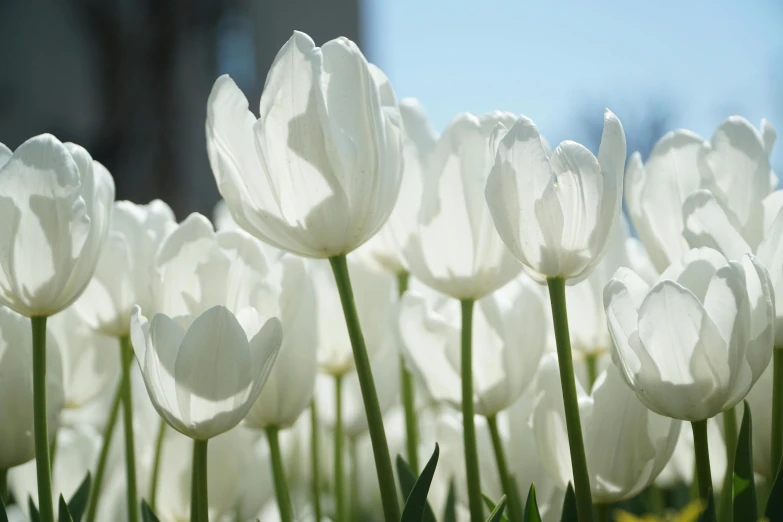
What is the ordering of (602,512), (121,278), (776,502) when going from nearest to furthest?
(776,502), (602,512), (121,278)

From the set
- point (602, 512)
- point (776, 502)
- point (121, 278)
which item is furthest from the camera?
point (121, 278)

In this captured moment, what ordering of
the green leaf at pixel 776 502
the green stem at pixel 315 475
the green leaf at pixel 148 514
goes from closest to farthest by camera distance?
1. the green leaf at pixel 776 502
2. the green leaf at pixel 148 514
3. the green stem at pixel 315 475

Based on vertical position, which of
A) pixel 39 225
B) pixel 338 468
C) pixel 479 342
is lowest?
pixel 338 468

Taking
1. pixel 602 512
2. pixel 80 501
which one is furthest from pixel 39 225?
pixel 602 512

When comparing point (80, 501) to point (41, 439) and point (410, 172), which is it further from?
point (410, 172)

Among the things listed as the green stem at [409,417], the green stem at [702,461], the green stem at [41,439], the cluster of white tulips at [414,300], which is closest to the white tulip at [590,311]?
the cluster of white tulips at [414,300]

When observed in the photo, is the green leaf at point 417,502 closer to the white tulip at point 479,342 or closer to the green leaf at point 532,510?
the green leaf at point 532,510

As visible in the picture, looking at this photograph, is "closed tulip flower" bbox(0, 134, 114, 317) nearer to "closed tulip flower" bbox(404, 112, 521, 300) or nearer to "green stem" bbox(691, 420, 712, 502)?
"closed tulip flower" bbox(404, 112, 521, 300)
